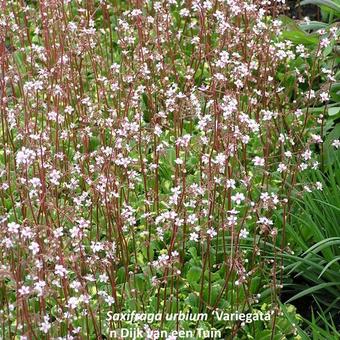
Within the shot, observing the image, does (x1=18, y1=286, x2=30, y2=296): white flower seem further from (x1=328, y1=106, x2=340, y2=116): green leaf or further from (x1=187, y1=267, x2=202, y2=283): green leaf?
(x1=328, y1=106, x2=340, y2=116): green leaf

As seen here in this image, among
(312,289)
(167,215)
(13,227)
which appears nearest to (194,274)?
(312,289)

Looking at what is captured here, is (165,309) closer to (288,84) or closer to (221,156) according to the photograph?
(221,156)

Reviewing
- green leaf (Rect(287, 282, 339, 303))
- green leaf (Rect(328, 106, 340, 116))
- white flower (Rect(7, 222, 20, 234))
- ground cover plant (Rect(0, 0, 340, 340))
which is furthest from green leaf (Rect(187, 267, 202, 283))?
green leaf (Rect(328, 106, 340, 116))

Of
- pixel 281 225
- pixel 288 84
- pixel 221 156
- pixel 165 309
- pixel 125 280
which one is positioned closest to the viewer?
pixel 221 156

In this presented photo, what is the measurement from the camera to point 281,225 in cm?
423

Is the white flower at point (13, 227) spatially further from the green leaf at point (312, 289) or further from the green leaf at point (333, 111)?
the green leaf at point (333, 111)

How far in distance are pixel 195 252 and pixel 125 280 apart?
41 centimetres

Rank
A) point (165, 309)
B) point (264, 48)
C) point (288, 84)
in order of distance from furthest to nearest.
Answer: point (288, 84), point (264, 48), point (165, 309)

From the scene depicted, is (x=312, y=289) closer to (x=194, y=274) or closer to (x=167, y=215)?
(x=194, y=274)

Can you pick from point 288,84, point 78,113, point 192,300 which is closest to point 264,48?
point 288,84

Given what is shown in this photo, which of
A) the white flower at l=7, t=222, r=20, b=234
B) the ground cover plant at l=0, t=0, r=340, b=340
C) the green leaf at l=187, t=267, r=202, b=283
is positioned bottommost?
the green leaf at l=187, t=267, r=202, b=283

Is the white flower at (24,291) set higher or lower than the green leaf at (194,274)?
higher

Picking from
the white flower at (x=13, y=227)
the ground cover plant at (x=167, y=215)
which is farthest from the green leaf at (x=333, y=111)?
the white flower at (x=13, y=227)

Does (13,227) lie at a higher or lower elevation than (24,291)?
higher
